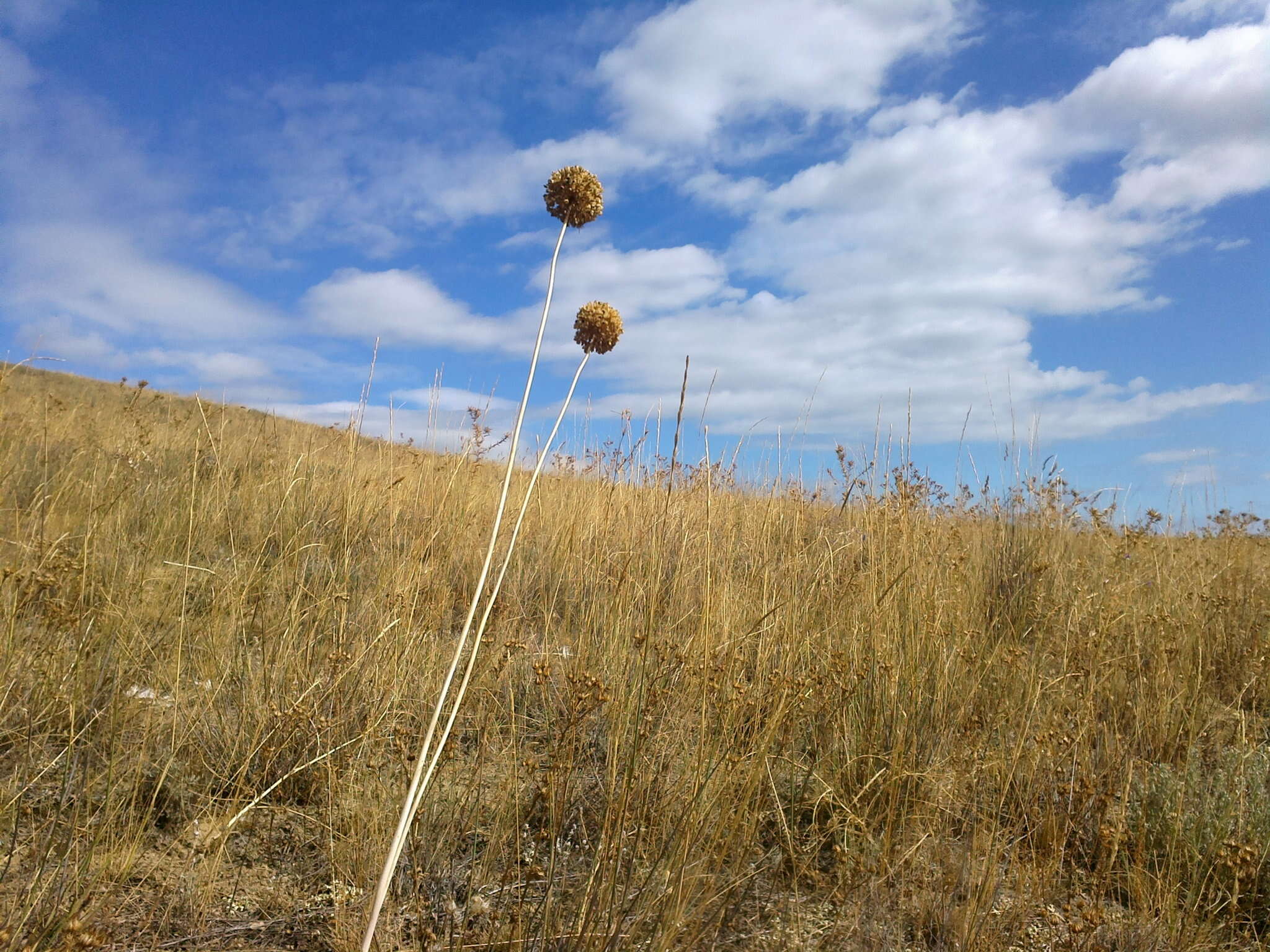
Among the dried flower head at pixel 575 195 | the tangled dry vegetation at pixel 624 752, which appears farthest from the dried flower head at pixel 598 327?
the tangled dry vegetation at pixel 624 752

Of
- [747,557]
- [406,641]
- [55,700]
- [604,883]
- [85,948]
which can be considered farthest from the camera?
[747,557]

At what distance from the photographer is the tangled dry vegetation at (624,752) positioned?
59.4 inches

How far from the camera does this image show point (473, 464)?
5168 millimetres

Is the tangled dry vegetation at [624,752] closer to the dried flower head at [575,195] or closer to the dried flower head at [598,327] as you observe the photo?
the dried flower head at [598,327]

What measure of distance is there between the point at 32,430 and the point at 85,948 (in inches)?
201

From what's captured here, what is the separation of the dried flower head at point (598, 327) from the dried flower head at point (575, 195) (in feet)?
0.56

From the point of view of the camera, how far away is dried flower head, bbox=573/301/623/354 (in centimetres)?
136

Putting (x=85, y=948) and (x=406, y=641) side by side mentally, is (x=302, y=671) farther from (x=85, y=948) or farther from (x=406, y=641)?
(x=85, y=948)

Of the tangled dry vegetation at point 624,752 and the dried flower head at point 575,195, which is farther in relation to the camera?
the tangled dry vegetation at point 624,752

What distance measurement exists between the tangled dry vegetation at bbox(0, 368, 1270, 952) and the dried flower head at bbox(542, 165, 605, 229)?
0.88 meters

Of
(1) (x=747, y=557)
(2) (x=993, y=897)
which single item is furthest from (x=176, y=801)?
(1) (x=747, y=557)

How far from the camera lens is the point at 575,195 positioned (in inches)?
52.1

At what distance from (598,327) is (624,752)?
121cm

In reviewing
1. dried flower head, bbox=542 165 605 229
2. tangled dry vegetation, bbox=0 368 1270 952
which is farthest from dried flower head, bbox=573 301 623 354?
tangled dry vegetation, bbox=0 368 1270 952
